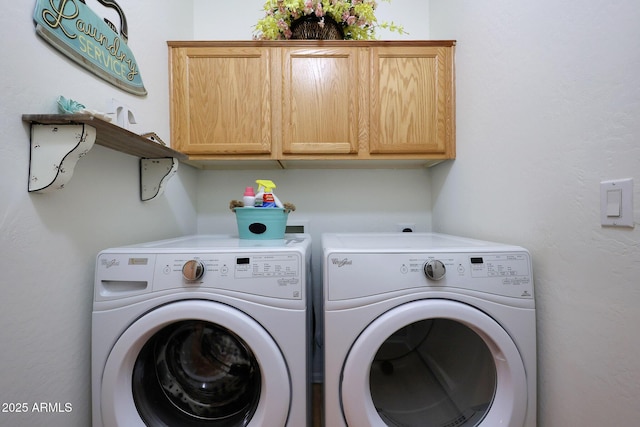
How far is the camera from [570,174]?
0.77 meters

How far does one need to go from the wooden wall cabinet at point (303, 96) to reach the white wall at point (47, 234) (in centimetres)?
37

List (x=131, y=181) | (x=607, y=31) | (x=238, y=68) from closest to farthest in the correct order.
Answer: (x=607, y=31) < (x=131, y=181) < (x=238, y=68)

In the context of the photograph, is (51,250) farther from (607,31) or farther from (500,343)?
(607,31)

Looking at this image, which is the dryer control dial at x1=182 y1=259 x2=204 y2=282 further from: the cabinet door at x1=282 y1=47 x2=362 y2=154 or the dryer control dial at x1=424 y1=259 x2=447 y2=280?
the cabinet door at x1=282 y1=47 x2=362 y2=154

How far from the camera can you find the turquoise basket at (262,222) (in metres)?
1.11

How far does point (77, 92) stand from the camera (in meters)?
0.86

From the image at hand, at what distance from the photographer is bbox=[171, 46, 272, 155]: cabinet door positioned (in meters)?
1.38

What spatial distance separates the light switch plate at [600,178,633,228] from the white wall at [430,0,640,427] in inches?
0.7

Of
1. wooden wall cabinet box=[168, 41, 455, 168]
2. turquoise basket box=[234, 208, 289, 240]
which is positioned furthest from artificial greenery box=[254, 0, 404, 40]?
turquoise basket box=[234, 208, 289, 240]

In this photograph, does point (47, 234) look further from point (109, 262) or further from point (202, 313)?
point (202, 313)

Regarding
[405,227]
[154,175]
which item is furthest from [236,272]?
[405,227]

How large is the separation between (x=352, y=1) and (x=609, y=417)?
6.08 ft

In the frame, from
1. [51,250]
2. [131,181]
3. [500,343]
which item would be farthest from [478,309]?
[131,181]

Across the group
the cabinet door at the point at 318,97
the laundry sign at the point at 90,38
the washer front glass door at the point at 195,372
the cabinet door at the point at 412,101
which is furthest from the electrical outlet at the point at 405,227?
the laundry sign at the point at 90,38
